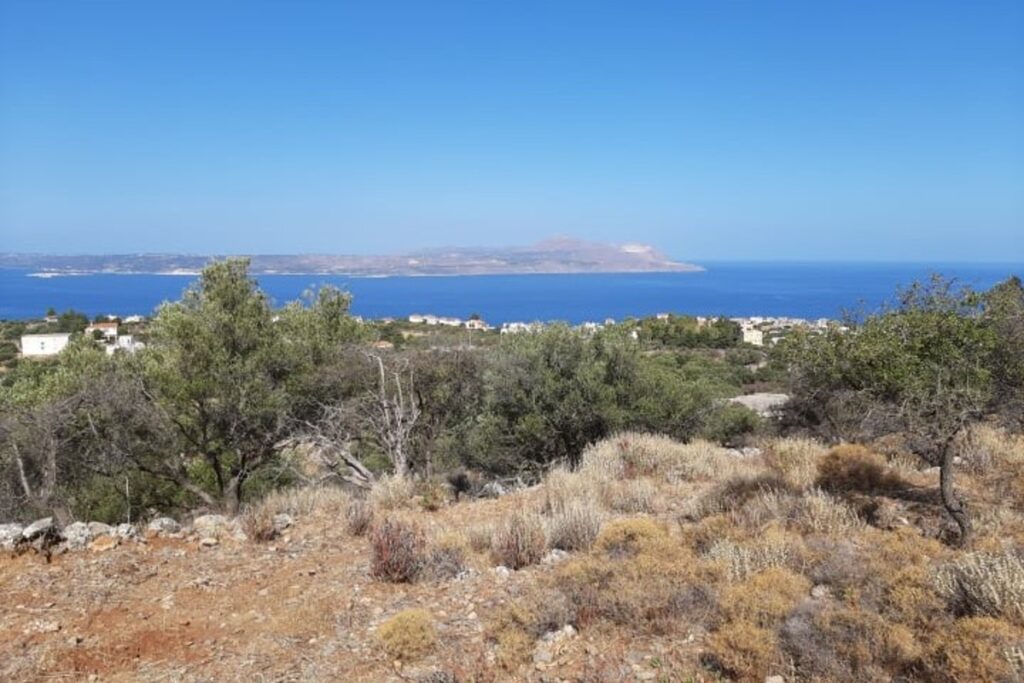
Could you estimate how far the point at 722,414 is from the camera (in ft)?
64.3

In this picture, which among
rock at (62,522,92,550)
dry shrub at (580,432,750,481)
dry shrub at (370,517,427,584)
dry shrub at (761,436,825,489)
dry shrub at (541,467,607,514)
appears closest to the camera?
dry shrub at (370,517,427,584)

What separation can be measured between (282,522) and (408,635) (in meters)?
4.03

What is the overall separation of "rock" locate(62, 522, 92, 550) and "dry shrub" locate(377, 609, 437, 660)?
13.8ft

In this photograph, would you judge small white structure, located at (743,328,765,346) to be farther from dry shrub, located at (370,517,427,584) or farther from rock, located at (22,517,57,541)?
rock, located at (22,517,57,541)

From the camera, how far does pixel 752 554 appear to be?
5.83m

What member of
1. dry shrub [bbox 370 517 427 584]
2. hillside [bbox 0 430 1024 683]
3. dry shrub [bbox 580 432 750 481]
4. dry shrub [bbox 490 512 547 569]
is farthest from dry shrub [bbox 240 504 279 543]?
dry shrub [bbox 580 432 750 481]

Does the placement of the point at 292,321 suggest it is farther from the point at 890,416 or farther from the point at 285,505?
the point at 890,416

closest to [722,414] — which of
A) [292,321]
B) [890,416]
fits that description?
[292,321]

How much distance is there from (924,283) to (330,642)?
21.4 feet

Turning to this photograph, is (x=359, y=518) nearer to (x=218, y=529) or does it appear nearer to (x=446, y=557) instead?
(x=218, y=529)

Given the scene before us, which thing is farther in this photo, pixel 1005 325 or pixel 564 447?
pixel 564 447

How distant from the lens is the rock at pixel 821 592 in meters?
5.07

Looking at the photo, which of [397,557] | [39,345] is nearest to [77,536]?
[397,557]

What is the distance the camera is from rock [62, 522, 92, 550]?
23.3ft
